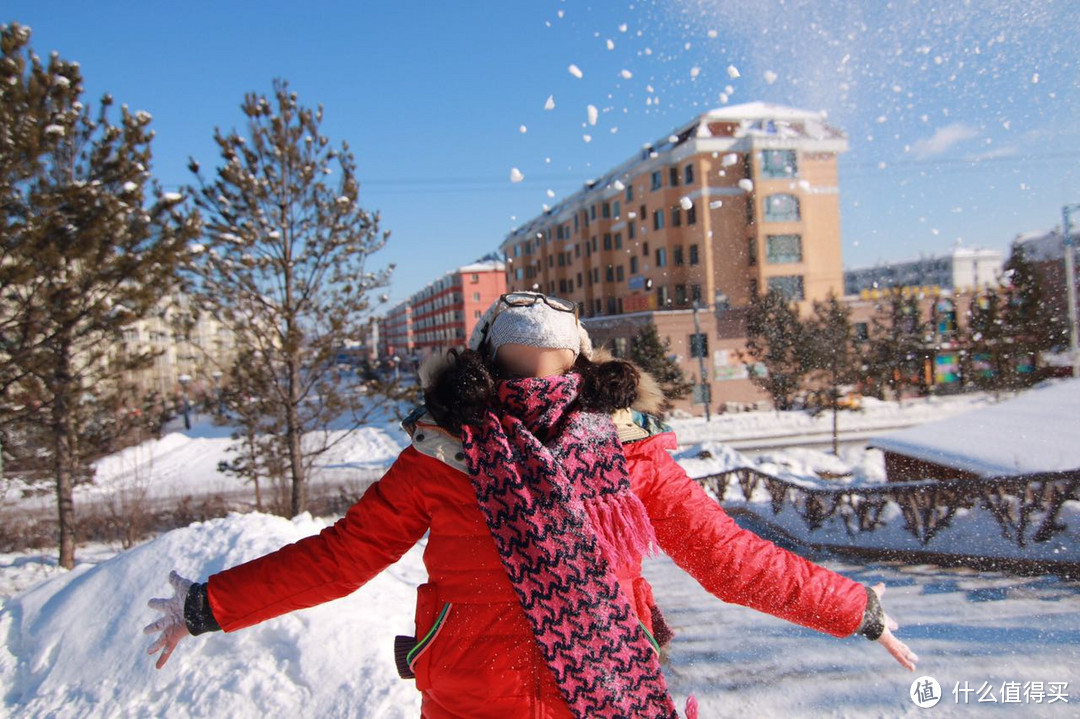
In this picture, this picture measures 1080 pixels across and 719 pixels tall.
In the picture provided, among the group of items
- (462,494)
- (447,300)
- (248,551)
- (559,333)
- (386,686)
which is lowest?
(386,686)

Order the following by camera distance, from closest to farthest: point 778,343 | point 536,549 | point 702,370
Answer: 1. point 536,549
2. point 778,343
3. point 702,370

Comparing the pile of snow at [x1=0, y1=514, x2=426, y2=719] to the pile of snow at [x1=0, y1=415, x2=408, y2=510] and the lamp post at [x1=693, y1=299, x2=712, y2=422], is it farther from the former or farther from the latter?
the lamp post at [x1=693, y1=299, x2=712, y2=422]

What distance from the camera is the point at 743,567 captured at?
1.46 m

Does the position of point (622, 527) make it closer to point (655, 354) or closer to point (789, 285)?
point (655, 354)

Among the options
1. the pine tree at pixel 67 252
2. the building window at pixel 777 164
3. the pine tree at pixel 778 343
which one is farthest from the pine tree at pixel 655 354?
the pine tree at pixel 67 252

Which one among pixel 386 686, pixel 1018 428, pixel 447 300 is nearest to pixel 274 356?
pixel 386 686

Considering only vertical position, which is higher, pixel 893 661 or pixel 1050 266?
pixel 1050 266

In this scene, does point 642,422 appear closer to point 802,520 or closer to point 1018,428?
point 802,520

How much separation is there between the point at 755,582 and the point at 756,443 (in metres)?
24.4

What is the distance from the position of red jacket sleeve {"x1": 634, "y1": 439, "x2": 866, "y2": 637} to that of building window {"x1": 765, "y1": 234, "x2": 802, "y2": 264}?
90.0 ft

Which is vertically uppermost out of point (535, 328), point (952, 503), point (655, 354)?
point (535, 328)

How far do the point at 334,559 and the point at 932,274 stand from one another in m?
42.6

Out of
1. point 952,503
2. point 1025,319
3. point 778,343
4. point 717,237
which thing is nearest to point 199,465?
point 778,343

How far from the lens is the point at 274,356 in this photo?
1222 centimetres
